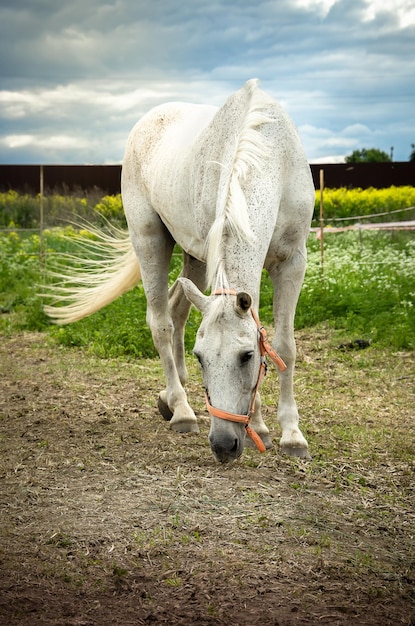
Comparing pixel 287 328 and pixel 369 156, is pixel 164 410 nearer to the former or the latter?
pixel 287 328

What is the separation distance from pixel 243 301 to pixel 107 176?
19.9m

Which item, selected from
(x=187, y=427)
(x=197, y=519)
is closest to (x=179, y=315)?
(x=187, y=427)

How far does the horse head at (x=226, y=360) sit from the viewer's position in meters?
3.46

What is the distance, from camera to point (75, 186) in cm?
2230

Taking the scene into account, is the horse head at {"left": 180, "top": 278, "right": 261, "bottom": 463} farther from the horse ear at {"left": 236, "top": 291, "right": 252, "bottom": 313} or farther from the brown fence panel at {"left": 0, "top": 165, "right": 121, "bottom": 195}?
the brown fence panel at {"left": 0, "top": 165, "right": 121, "bottom": 195}

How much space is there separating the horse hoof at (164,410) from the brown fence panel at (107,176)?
1745cm

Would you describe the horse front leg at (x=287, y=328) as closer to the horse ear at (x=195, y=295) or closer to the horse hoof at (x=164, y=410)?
the horse ear at (x=195, y=295)

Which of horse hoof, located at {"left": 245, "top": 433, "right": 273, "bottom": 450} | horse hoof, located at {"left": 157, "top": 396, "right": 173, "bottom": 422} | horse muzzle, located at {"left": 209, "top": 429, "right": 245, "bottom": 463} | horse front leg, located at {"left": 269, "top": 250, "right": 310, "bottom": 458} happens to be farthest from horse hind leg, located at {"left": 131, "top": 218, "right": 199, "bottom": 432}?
horse muzzle, located at {"left": 209, "top": 429, "right": 245, "bottom": 463}

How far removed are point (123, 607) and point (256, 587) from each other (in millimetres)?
483

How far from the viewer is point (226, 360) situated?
346 centimetres

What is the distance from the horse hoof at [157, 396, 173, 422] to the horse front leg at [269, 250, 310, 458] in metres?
1.11

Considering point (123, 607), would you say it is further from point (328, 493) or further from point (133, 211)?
point (133, 211)

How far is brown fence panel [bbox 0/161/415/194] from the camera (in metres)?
22.7

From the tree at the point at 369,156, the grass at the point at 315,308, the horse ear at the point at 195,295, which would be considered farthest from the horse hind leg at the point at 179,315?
the tree at the point at 369,156
